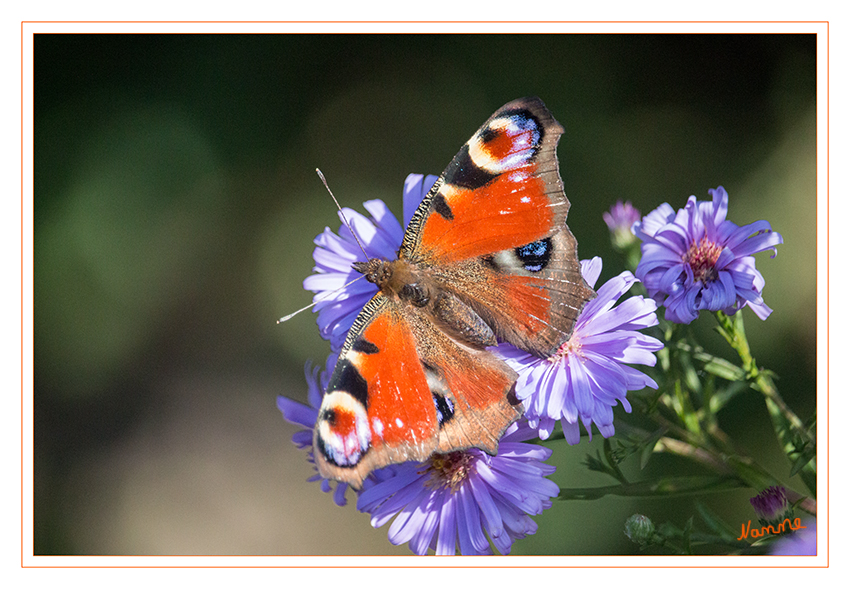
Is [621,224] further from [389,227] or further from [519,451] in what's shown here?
[519,451]

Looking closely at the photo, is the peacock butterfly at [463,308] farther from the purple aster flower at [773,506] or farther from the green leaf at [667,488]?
the purple aster flower at [773,506]

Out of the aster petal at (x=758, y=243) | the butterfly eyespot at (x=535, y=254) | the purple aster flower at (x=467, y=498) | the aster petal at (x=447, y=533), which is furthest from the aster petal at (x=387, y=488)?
the aster petal at (x=758, y=243)

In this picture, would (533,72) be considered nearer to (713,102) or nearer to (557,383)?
(713,102)

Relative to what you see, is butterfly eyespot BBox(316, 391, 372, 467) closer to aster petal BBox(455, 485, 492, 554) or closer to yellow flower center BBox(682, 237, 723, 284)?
aster petal BBox(455, 485, 492, 554)

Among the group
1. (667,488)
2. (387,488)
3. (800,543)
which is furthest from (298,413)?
(800,543)

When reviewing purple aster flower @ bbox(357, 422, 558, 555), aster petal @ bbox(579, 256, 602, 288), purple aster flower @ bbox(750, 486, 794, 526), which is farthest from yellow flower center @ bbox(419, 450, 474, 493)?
purple aster flower @ bbox(750, 486, 794, 526)
